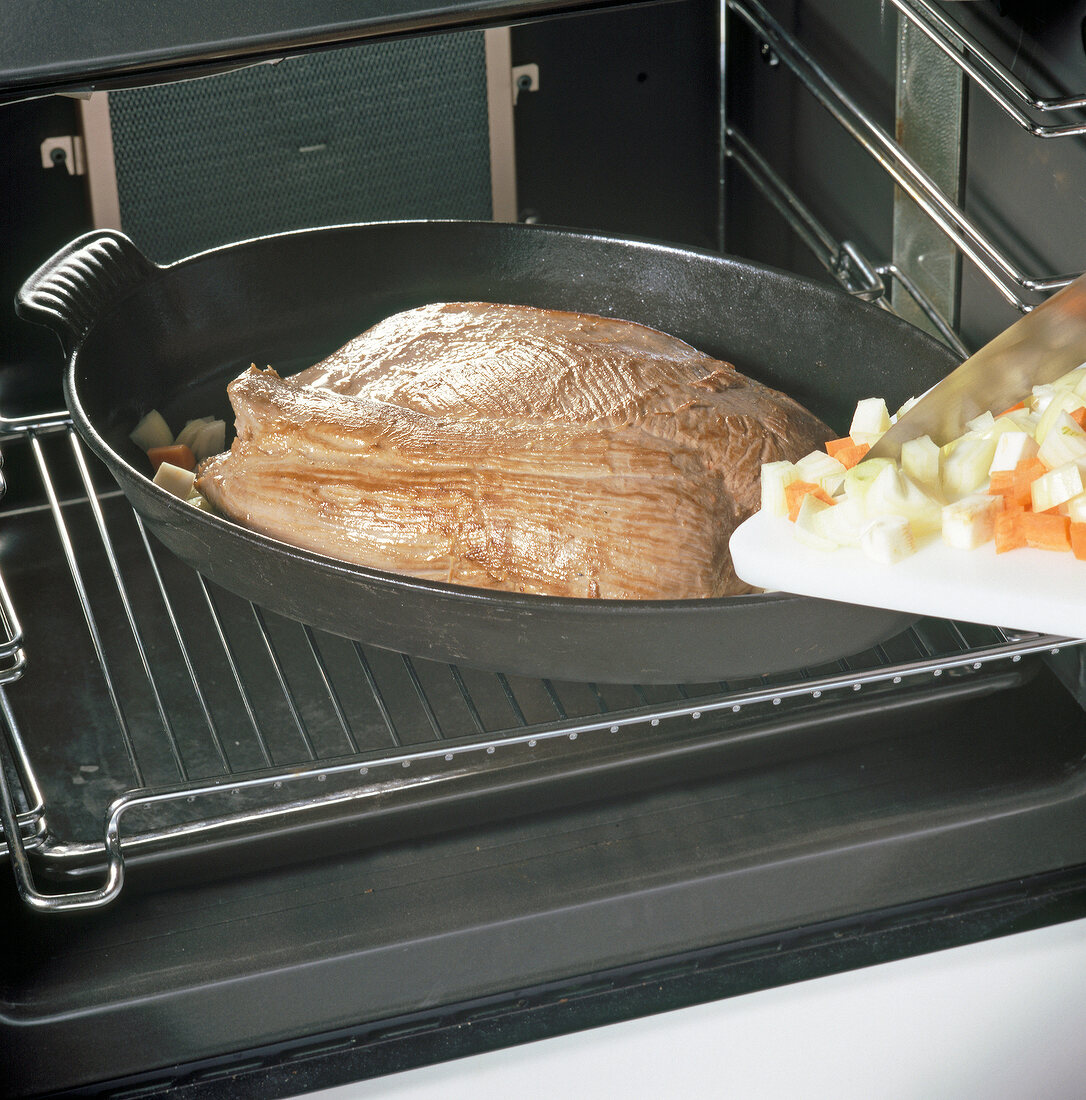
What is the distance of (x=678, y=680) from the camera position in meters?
0.90

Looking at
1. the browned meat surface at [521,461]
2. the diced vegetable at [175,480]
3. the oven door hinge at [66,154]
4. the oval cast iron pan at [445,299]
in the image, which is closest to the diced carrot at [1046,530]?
the oval cast iron pan at [445,299]

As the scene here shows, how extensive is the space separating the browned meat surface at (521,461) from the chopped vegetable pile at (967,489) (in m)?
0.12

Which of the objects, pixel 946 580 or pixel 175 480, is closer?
pixel 946 580

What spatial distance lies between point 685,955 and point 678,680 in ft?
0.81

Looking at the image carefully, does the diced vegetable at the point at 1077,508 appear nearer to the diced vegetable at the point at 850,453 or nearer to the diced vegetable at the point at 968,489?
the diced vegetable at the point at 968,489

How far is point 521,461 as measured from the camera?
1029 mm

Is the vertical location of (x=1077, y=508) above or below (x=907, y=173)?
below

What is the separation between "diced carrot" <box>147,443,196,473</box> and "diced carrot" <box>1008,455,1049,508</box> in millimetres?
724

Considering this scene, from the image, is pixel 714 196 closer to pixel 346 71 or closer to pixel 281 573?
pixel 346 71

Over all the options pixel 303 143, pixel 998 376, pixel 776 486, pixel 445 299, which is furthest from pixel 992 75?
pixel 303 143

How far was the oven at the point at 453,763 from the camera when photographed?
0.91 metres

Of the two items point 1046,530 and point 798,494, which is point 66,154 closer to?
point 798,494

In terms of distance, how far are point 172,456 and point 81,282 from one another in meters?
0.18

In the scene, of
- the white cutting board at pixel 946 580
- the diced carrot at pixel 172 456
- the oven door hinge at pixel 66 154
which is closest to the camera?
the white cutting board at pixel 946 580
